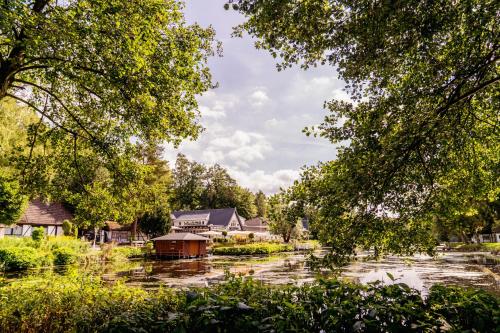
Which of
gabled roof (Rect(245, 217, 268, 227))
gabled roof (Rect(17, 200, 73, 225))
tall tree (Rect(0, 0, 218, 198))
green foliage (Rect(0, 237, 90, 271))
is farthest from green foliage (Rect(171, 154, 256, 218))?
tall tree (Rect(0, 0, 218, 198))

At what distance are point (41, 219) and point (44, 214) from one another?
1.30 metres

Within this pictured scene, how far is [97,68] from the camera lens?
7.67 meters

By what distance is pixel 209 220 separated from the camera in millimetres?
72188

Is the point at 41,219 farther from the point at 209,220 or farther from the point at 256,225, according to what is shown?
the point at 256,225

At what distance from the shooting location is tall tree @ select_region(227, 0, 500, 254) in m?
5.22

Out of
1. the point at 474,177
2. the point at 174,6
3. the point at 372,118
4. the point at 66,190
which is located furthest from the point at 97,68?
the point at 474,177

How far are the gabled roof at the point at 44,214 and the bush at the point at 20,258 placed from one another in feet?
Answer: 67.7

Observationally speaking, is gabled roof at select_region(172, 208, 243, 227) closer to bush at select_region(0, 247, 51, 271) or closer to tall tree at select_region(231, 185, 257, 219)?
tall tree at select_region(231, 185, 257, 219)

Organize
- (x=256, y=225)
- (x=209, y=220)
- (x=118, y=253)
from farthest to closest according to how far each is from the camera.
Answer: (x=256, y=225)
(x=209, y=220)
(x=118, y=253)

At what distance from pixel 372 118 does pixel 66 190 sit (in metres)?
8.74

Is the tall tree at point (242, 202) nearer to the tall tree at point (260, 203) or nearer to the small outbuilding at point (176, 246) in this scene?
the tall tree at point (260, 203)

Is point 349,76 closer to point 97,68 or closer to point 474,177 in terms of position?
point 474,177

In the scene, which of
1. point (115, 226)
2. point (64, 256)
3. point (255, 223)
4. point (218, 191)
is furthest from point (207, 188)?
point (64, 256)

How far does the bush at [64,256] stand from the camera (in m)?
26.0
